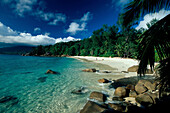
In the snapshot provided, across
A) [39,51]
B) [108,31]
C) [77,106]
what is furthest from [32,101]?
[39,51]

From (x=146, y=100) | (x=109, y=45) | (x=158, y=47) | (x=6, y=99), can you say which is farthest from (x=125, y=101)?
(x=109, y=45)


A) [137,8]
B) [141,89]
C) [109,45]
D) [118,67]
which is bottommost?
[118,67]

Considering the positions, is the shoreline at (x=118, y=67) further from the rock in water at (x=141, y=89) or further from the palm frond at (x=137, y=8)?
the rock in water at (x=141, y=89)

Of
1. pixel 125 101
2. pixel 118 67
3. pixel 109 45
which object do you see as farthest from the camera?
pixel 109 45

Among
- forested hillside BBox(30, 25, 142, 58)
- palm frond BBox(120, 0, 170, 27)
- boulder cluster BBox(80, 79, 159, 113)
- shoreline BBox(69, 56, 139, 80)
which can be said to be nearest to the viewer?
palm frond BBox(120, 0, 170, 27)

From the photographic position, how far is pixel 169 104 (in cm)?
316

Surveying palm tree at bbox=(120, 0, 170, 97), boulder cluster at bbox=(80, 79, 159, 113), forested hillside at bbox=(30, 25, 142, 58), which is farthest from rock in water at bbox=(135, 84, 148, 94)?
forested hillside at bbox=(30, 25, 142, 58)

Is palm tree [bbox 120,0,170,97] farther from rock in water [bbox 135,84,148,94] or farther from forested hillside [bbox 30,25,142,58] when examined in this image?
forested hillside [bbox 30,25,142,58]

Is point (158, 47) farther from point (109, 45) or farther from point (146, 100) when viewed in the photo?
point (109, 45)

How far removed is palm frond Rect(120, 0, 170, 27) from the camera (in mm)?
1731

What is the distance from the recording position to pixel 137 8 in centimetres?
206

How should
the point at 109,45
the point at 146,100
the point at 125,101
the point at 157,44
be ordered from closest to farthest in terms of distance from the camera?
1. the point at 157,44
2. the point at 146,100
3. the point at 125,101
4. the point at 109,45

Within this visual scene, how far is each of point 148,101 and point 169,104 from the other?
0.82 meters

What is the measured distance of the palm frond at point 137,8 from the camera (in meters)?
1.73
